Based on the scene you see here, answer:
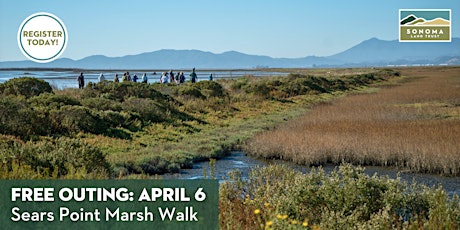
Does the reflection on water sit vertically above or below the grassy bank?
below

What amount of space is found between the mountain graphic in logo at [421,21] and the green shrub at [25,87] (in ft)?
58.7

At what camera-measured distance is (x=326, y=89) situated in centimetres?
5512

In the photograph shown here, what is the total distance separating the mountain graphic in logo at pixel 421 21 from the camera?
19484 millimetres

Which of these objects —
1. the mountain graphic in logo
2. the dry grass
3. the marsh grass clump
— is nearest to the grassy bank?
the dry grass

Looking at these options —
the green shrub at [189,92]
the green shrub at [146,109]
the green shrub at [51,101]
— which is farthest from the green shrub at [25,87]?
the green shrub at [189,92]

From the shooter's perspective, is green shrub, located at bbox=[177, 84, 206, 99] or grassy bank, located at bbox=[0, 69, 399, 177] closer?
grassy bank, located at bbox=[0, 69, 399, 177]

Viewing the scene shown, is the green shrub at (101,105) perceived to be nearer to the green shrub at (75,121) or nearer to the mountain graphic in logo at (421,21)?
the green shrub at (75,121)

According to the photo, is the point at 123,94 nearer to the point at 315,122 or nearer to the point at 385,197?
the point at 315,122

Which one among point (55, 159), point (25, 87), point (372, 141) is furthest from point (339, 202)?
point (25, 87)

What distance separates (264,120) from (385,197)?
19233 mm

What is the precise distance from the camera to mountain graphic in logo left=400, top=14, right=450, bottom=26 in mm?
19484

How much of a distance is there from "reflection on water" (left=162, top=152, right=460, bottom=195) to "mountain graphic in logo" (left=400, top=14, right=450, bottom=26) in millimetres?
5806

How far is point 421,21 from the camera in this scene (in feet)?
64.8

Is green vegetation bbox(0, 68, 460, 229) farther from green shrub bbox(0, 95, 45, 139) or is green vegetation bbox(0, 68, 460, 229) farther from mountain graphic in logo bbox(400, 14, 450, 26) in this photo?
mountain graphic in logo bbox(400, 14, 450, 26)
